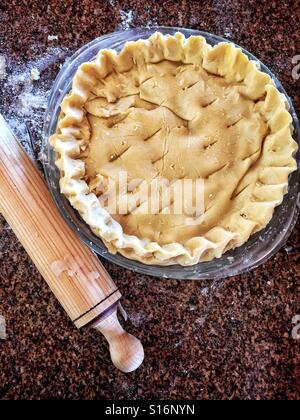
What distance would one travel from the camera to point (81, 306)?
113 cm

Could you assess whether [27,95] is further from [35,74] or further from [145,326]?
[145,326]

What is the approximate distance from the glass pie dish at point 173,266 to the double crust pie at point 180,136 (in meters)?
0.04

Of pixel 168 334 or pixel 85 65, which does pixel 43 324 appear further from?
pixel 85 65

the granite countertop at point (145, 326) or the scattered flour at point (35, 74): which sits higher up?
the scattered flour at point (35, 74)

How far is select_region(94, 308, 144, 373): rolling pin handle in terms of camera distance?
1.16m

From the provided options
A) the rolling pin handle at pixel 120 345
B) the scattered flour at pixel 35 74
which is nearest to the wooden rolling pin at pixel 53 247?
the rolling pin handle at pixel 120 345

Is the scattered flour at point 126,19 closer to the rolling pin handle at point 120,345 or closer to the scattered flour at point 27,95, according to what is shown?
the scattered flour at point 27,95

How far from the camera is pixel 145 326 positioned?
4.10 ft

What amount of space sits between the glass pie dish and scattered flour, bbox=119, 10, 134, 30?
5cm

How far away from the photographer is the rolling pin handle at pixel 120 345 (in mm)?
1162

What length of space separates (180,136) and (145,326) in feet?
1.17

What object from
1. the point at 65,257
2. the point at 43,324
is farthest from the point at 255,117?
the point at 43,324

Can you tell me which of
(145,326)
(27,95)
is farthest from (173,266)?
(27,95)

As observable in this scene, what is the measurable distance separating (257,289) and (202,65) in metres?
0.42
